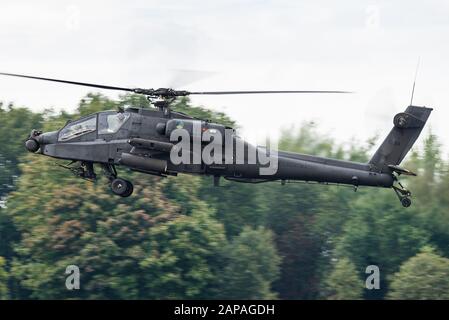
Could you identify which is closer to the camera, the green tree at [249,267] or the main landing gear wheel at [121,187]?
the main landing gear wheel at [121,187]

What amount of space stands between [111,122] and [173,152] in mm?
2356

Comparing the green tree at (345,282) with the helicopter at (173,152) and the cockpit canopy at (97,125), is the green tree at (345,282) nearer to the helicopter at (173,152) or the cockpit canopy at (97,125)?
the helicopter at (173,152)

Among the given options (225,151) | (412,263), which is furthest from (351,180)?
(412,263)

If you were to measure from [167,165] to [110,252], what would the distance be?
23.0m

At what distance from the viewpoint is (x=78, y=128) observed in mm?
35625

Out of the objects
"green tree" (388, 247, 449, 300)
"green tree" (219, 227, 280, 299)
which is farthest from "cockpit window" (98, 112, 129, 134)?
"green tree" (388, 247, 449, 300)

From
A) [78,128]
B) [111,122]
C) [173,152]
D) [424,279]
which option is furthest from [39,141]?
[424,279]

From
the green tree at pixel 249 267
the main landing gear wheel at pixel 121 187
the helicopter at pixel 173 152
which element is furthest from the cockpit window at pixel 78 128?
the green tree at pixel 249 267

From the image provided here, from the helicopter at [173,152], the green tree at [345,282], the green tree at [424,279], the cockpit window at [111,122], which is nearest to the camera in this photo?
the helicopter at [173,152]

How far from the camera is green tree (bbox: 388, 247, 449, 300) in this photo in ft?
200

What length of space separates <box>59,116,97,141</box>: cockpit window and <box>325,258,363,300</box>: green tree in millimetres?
34107

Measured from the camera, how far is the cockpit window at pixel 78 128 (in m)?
35.5
